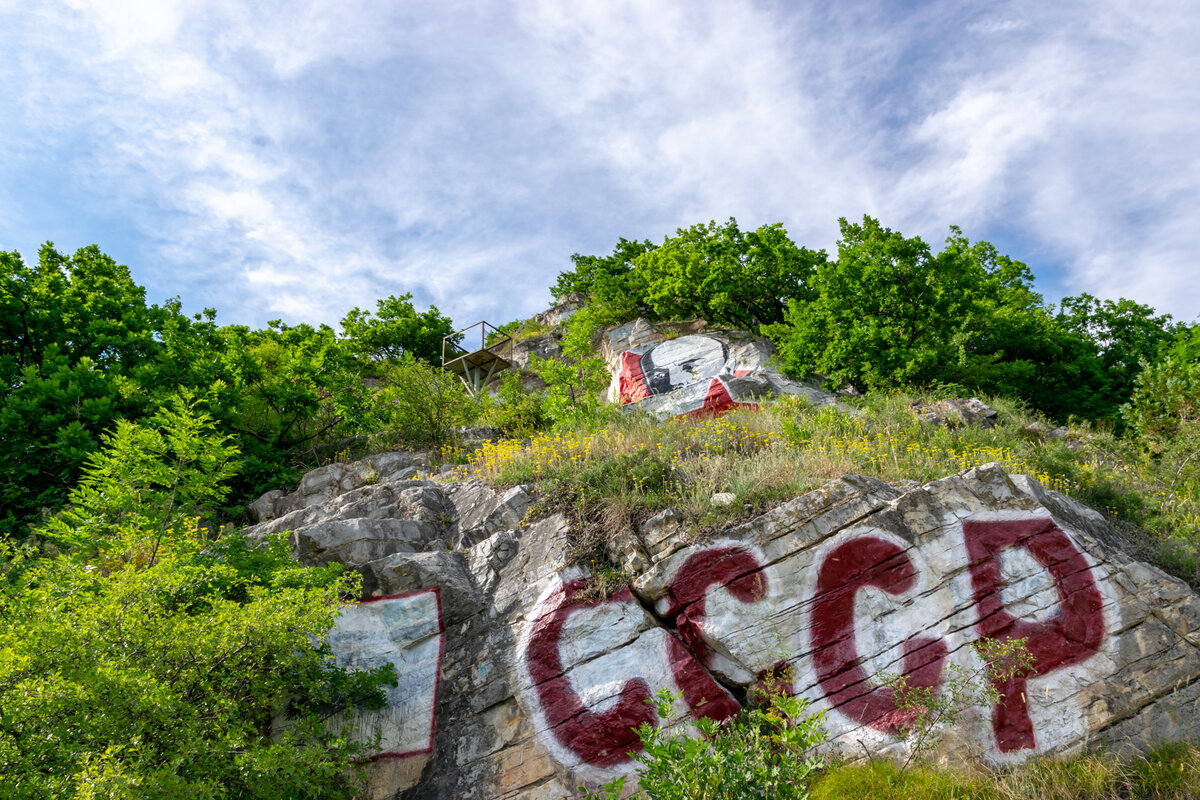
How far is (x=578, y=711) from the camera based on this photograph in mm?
5582

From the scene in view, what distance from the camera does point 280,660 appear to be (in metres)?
4.71

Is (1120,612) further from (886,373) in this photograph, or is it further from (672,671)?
(886,373)

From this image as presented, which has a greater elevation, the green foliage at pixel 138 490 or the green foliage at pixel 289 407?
the green foliage at pixel 289 407

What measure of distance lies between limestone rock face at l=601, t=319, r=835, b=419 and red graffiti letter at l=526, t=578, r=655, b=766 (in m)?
7.79

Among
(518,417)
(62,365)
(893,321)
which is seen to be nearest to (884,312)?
(893,321)

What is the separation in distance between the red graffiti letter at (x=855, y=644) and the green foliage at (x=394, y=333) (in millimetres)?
24200

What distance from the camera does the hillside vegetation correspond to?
422 centimetres

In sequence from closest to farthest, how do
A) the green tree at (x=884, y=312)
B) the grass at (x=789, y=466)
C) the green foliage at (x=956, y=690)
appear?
the green foliage at (x=956, y=690)
the grass at (x=789, y=466)
the green tree at (x=884, y=312)

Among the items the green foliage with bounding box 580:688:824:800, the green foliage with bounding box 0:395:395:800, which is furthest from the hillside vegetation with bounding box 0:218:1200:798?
the green foliage with bounding box 580:688:824:800

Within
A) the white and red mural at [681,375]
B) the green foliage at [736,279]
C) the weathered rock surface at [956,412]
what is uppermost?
the green foliage at [736,279]

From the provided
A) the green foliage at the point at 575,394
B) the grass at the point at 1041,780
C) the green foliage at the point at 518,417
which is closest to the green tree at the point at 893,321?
the green foliage at the point at 575,394

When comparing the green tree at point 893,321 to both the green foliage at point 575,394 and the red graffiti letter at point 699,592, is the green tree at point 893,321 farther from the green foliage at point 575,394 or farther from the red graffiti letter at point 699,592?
the red graffiti letter at point 699,592

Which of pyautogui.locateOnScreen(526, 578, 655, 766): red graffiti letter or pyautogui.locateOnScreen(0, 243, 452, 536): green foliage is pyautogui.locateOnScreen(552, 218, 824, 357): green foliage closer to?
pyautogui.locateOnScreen(0, 243, 452, 536): green foliage

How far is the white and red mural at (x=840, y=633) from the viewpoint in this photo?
5.46 meters
